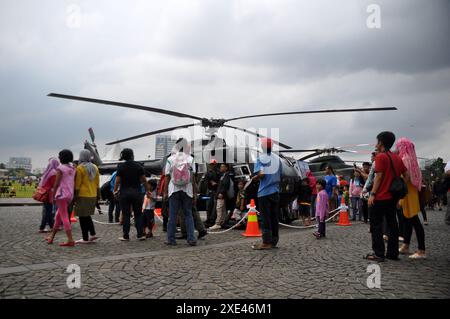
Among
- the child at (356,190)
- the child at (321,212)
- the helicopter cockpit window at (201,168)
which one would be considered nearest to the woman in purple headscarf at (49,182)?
the helicopter cockpit window at (201,168)

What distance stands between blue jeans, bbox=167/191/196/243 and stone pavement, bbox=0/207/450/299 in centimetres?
26

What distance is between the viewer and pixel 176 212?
20.9 ft

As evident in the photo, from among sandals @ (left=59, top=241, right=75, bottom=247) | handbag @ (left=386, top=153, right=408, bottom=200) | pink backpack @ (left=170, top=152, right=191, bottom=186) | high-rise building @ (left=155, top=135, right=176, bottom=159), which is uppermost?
high-rise building @ (left=155, top=135, right=176, bottom=159)

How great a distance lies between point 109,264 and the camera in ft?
14.9

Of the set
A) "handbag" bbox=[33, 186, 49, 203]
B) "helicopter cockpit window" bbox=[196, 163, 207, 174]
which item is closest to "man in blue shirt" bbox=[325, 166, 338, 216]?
"helicopter cockpit window" bbox=[196, 163, 207, 174]

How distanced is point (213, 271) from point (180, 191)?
2.47 metres

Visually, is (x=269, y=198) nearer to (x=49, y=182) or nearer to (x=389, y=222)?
(x=389, y=222)

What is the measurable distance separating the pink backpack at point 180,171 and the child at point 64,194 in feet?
6.35

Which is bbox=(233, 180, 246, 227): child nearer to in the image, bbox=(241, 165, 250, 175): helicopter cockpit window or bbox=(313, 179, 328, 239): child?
bbox=(241, 165, 250, 175): helicopter cockpit window

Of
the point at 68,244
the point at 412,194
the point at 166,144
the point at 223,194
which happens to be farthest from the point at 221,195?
the point at 166,144

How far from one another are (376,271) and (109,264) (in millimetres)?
3556

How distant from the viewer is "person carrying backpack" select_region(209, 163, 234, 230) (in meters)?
9.16
